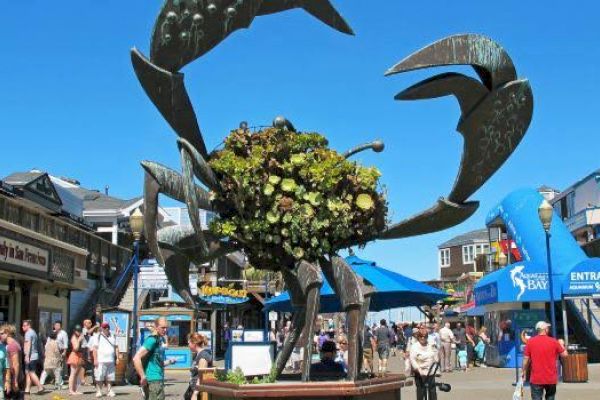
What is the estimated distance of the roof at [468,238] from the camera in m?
74.6

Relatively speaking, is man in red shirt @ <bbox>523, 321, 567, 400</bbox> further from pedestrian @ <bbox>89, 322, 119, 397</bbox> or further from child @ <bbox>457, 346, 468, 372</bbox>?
child @ <bbox>457, 346, 468, 372</bbox>

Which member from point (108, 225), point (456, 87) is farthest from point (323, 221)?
point (108, 225)

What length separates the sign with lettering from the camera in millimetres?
20578

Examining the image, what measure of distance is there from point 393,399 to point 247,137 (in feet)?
10.2

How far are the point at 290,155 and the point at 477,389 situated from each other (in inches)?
440

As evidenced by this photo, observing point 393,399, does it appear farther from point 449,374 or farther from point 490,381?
point 449,374

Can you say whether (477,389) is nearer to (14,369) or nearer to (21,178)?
(14,369)

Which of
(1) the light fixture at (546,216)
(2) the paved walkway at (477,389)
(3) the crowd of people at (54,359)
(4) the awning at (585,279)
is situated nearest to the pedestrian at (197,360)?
(3) the crowd of people at (54,359)

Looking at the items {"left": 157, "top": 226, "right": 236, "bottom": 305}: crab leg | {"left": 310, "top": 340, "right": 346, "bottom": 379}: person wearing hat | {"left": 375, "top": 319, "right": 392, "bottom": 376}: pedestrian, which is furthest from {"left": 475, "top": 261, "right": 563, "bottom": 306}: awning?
{"left": 157, "top": 226, "right": 236, "bottom": 305}: crab leg

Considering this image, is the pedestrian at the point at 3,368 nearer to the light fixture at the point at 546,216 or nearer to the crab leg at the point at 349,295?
the crab leg at the point at 349,295

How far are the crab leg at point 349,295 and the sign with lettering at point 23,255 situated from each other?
576 inches

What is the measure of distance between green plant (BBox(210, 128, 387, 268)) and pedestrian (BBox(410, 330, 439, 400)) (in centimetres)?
466

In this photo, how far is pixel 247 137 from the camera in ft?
26.4

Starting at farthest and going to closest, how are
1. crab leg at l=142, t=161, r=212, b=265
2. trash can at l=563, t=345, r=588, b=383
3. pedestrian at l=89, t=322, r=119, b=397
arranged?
trash can at l=563, t=345, r=588, b=383
pedestrian at l=89, t=322, r=119, b=397
crab leg at l=142, t=161, r=212, b=265
